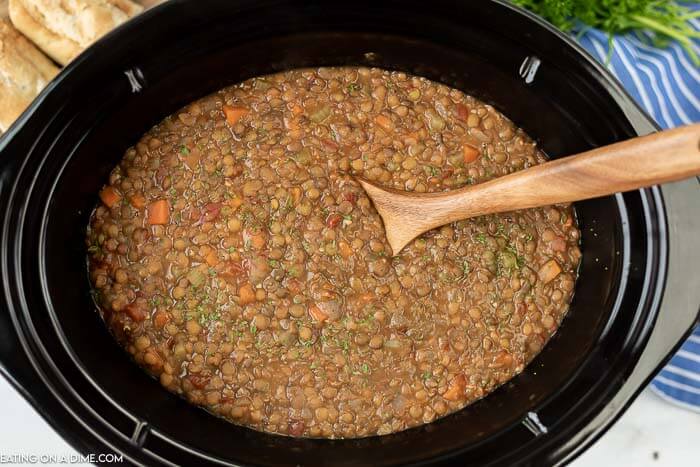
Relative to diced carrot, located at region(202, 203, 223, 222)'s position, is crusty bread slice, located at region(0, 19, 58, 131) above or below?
above

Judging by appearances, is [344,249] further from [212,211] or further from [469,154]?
[469,154]

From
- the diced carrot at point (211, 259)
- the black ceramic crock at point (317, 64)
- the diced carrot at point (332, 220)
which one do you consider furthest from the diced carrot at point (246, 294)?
the black ceramic crock at point (317, 64)

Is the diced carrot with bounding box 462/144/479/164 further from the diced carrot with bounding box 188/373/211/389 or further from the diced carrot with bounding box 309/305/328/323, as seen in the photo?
the diced carrot with bounding box 188/373/211/389

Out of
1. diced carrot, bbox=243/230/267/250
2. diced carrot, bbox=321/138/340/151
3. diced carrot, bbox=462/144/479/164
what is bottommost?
diced carrot, bbox=243/230/267/250

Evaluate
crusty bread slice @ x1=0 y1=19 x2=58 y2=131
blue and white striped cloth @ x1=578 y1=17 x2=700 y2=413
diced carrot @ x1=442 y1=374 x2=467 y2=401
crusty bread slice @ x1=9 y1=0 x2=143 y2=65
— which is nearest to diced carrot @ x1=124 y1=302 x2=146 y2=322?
crusty bread slice @ x1=0 y1=19 x2=58 y2=131

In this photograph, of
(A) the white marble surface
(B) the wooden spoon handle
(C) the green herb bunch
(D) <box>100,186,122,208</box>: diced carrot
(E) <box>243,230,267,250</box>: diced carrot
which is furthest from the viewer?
(A) the white marble surface

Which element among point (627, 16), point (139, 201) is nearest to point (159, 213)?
point (139, 201)

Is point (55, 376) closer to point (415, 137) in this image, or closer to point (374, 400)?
point (374, 400)

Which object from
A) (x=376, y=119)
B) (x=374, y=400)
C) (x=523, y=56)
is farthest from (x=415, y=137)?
(x=374, y=400)
